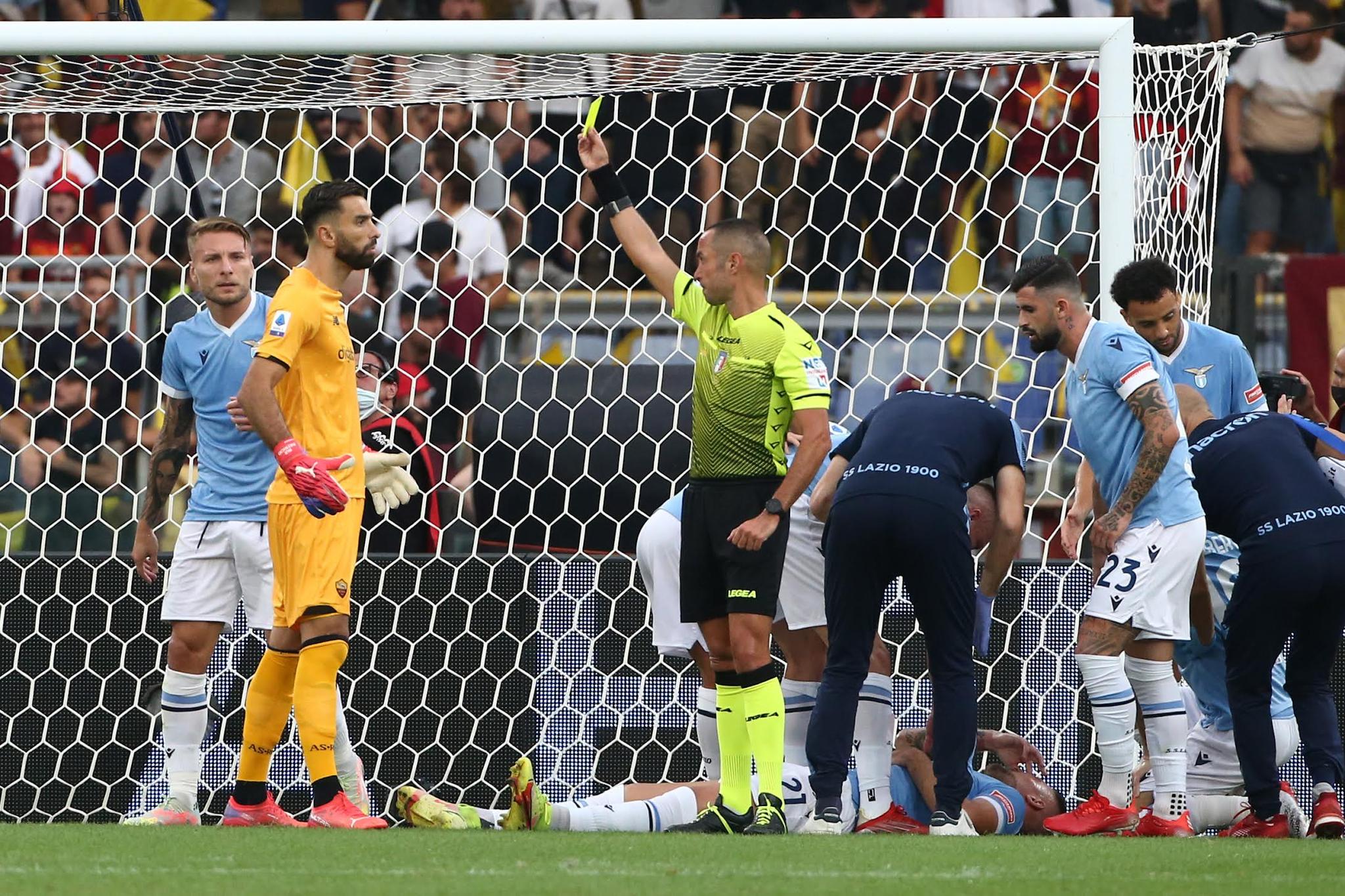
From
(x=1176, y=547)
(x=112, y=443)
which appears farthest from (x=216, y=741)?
(x=1176, y=547)

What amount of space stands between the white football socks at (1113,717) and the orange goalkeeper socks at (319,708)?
2361mm

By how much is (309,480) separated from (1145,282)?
2814 mm

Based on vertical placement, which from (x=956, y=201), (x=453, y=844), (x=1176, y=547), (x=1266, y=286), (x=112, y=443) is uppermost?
(x=956, y=201)

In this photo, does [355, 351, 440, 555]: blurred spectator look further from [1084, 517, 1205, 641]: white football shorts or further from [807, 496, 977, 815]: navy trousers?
[1084, 517, 1205, 641]: white football shorts

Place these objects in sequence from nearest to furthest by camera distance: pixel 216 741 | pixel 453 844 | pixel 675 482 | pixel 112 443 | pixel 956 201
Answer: pixel 453 844 < pixel 216 741 < pixel 675 482 < pixel 112 443 < pixel 956 201

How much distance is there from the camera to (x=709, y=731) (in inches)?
242

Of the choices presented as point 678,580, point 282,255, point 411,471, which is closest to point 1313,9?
point 282,255

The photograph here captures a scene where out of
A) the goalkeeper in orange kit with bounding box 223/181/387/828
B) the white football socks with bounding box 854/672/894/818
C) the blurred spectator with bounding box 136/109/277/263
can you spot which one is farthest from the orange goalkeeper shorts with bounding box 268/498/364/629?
the blurred spectator with bounding box 136/109/277/263

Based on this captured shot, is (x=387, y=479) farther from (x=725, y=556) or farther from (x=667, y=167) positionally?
(x=667, y=167)

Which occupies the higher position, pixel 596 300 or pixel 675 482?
pixel 596 300

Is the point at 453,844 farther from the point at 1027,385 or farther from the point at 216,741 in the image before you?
the point at 1027,385

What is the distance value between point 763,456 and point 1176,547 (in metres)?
1.41

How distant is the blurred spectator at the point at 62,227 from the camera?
884 centimetres

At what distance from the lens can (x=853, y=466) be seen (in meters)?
5.60
